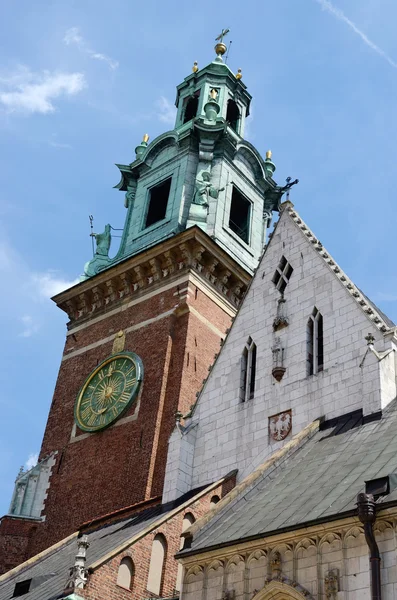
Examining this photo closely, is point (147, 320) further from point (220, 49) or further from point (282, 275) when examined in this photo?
point (220, 49)

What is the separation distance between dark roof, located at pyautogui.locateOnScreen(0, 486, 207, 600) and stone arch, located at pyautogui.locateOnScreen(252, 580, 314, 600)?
5661 mm

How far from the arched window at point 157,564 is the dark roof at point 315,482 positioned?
100 inches

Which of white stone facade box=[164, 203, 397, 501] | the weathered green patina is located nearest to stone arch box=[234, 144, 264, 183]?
the weathered green patina

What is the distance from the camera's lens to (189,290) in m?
32.4

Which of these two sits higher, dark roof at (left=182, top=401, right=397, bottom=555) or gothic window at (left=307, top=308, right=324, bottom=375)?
gothic window at (left=307, top=308, right=324, bottom=375)

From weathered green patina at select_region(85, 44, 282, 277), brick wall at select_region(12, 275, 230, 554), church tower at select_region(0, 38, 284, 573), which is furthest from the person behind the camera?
weathered green patina at select_region(85, 44, 282, 277)

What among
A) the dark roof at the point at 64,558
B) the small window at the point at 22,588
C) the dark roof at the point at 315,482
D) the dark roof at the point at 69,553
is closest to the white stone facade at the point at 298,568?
the dark roof at the point at 315,482

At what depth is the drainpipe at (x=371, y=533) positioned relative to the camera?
13.5m

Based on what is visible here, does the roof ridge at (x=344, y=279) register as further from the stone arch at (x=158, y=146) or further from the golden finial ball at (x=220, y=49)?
the golden finial ball at (x=220, y=49)

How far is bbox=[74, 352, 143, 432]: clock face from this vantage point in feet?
101

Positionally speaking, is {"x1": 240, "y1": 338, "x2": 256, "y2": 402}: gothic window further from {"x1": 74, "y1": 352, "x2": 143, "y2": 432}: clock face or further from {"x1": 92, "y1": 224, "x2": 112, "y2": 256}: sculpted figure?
{"x1": 92, "y1": 224, "x2": 112, "y2": 256}: sculpted figure

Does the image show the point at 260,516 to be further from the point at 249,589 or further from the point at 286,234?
the point at 286,234

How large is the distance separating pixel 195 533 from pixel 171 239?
57.5ft

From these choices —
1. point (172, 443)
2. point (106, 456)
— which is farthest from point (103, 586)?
point (106, 456)
